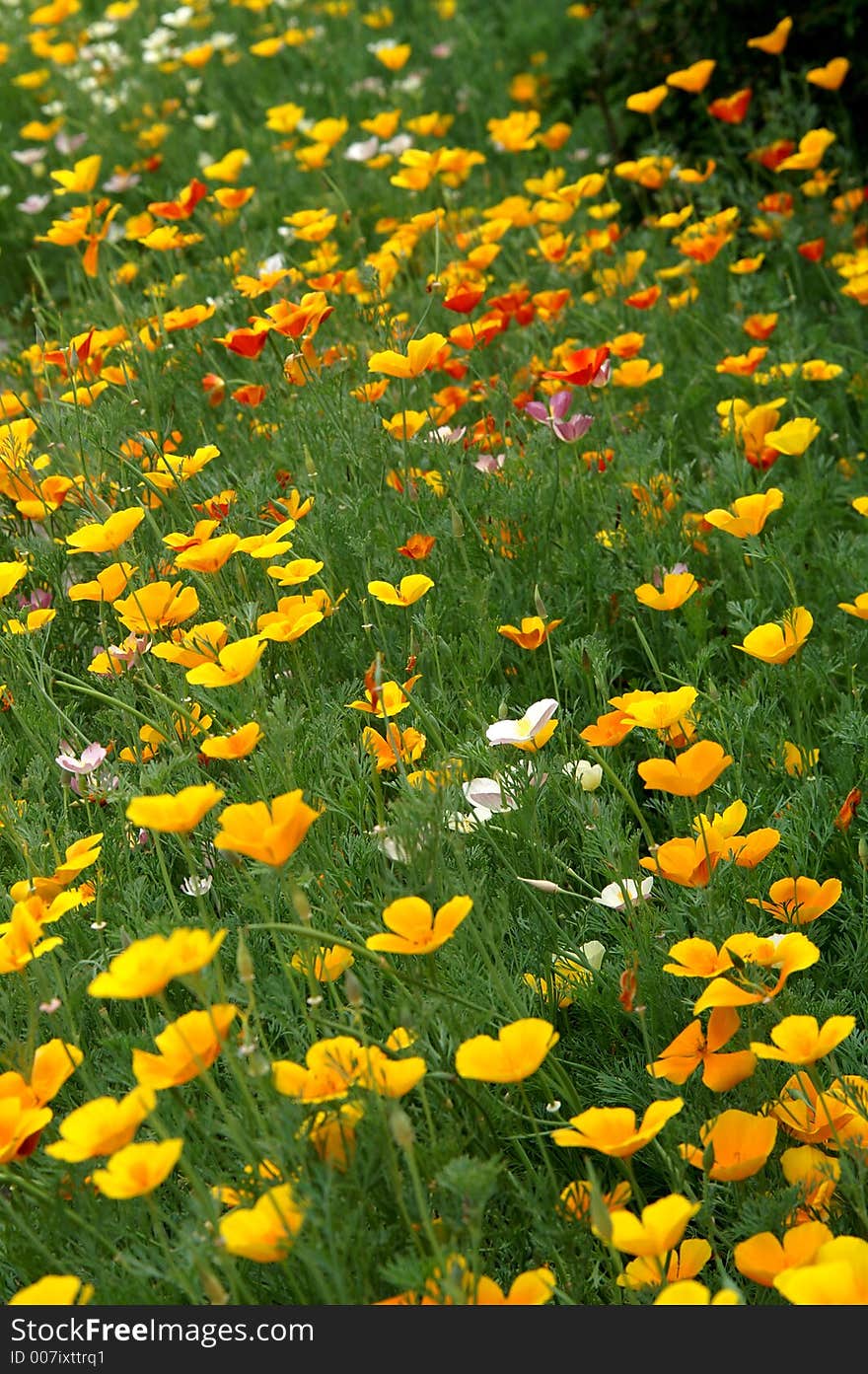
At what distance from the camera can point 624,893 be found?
5.78 feet

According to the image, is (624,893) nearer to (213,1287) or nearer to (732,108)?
(213,1287)

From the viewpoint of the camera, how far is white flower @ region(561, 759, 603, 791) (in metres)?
1.98

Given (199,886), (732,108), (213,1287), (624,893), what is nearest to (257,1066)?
(213,1287)

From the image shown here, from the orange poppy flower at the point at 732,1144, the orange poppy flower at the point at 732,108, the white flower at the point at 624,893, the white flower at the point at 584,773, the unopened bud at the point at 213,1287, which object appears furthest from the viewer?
the orange poppy flower at the point at 732,108

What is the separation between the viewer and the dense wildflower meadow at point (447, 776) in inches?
55.9

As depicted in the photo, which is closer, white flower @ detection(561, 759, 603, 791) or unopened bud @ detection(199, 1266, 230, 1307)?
unopened bud @ detection(199, 1266, 230, 1307)

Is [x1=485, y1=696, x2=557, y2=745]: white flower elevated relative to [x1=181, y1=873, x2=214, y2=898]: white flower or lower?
elevated

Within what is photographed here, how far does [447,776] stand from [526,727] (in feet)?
0.40

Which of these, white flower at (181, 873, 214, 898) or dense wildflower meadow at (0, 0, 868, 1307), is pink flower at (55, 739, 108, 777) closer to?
dense wildflower meadow at (0, 0, 868, 1307)

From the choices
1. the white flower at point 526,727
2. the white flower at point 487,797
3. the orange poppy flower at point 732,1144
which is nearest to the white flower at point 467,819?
the white flower at point 487,797

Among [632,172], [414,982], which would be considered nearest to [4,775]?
[414,982]

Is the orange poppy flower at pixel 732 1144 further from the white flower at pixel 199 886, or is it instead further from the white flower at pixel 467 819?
the white flower at pixel 199 886

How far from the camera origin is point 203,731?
2.23 metres

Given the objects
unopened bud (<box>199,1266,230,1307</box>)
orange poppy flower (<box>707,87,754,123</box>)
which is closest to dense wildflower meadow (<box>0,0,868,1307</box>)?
unopened bud (<box>199,1266,230,1307</box>)
